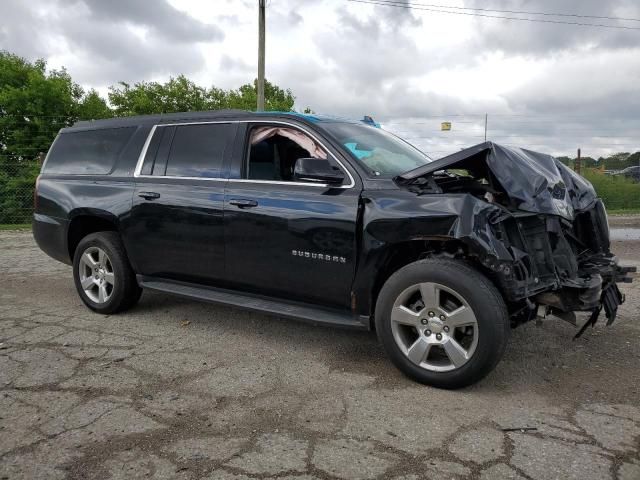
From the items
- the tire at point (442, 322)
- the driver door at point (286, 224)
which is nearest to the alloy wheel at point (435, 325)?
the tire at point (442, 322)

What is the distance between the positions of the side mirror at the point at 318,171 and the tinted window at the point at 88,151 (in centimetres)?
215

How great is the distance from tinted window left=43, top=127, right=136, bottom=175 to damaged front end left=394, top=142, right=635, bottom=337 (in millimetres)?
2882

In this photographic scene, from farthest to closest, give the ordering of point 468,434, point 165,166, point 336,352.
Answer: point 165,166
point 336,352
point 468,434

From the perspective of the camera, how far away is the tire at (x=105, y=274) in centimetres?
482

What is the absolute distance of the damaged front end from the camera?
313cm

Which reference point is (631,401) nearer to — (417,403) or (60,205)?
(417,403)

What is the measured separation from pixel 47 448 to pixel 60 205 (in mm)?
3146

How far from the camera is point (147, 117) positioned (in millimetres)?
4988

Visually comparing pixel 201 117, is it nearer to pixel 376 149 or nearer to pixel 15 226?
pixel 376 149

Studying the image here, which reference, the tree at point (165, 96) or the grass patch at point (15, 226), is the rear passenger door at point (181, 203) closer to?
the grass patch at point (15, 226)

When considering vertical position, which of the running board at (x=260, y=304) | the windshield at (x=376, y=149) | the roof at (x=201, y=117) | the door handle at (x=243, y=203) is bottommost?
the running board at (x=260, y=304)

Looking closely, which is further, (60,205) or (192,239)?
(60,205)

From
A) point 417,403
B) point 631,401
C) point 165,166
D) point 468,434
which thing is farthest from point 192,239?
point 631,401

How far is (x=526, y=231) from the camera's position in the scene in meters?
3.32
